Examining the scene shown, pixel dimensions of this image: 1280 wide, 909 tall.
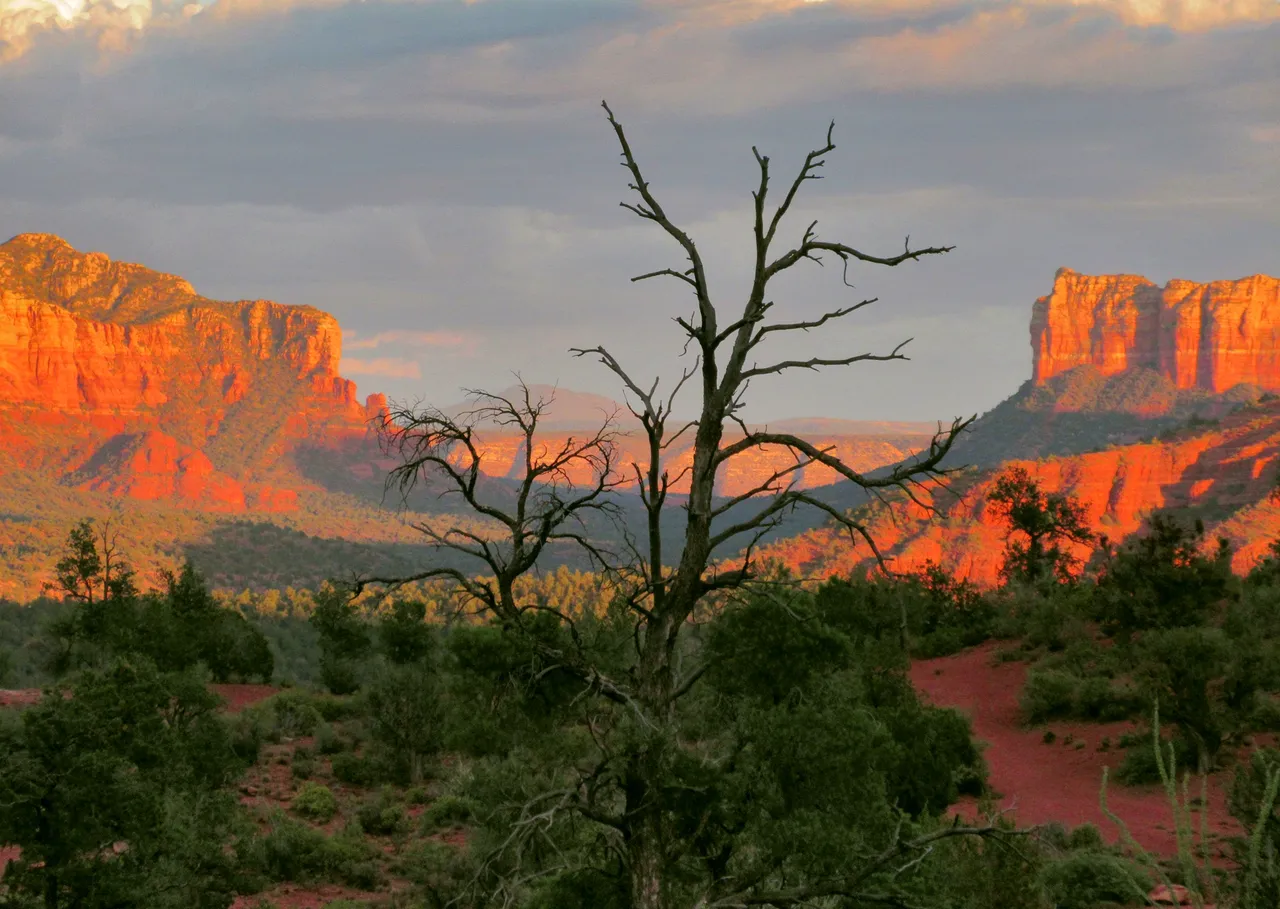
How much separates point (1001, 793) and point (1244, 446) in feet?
278

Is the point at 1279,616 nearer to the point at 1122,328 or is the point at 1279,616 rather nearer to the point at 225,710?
the point at 225,710

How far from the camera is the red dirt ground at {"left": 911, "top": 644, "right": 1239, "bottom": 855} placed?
2100 centimetres

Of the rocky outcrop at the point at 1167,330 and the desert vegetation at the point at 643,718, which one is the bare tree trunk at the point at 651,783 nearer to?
the desert vegetation at the point at 643,718

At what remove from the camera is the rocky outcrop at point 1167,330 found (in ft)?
576

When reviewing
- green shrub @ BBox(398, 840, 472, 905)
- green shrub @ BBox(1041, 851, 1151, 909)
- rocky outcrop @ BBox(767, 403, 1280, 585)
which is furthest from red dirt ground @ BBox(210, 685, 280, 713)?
rocky outcrop @ BBox(767, 403, 1280, 585)

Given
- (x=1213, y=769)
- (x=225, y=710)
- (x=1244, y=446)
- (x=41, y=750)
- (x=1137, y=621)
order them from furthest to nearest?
(x=1244, y=446), (x=225, y=710), (x=1137, y=621), (x=1213, y=769), (x=41, y=750)

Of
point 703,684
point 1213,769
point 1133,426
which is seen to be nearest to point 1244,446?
point 1133,426

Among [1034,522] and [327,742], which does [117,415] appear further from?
[1034,522]

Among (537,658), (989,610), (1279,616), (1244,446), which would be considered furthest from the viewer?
(1244,446)

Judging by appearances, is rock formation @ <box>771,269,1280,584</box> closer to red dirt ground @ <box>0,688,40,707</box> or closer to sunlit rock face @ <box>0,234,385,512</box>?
red dirt ground @ <box>0,688,40,707</box>

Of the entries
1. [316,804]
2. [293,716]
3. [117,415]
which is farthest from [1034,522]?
[117,415]

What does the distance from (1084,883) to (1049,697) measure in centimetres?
1770

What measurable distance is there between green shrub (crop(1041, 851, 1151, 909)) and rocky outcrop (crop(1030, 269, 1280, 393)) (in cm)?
17056

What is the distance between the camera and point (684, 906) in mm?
10016
